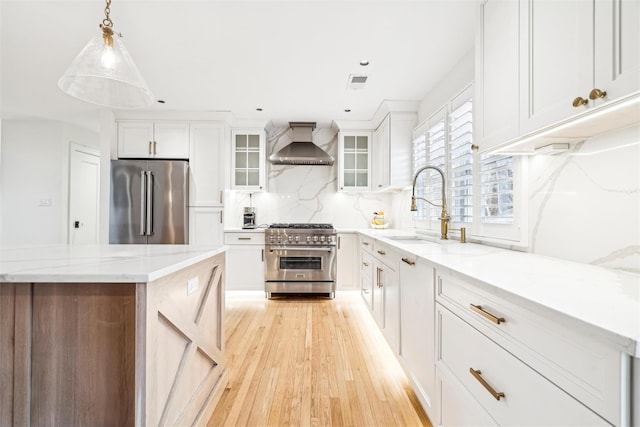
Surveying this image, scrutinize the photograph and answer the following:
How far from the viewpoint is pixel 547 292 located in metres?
0.79

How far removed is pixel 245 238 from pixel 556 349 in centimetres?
343

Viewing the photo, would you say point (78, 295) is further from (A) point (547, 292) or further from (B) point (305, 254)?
(B) point (305, 254)

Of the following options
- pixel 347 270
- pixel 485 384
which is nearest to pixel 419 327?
pixel 485 384

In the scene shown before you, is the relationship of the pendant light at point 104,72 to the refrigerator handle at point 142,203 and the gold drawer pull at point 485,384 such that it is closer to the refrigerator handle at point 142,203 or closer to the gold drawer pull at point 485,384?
the gold drawer pull at point 485,384

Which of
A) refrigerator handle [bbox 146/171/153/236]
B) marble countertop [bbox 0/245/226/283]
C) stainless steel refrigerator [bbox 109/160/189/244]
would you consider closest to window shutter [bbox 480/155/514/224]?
marble countertop [bbox 0/245/226/283]

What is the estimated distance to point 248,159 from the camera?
4.03m

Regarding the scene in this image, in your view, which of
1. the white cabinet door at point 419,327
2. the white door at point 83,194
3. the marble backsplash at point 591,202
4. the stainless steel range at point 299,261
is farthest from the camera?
the white door at point 83,194

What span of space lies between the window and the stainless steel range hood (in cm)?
134

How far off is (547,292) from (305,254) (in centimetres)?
303

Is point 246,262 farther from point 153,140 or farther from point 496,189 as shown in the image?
point 496,189

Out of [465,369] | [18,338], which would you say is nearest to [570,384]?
[465,369]

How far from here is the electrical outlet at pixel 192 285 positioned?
1316mm

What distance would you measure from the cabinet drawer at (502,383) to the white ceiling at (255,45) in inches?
74.0

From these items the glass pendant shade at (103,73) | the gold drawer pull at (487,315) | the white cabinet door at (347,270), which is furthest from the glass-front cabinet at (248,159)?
the gold drawer pull at (487,315)
